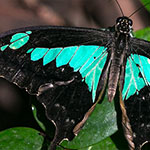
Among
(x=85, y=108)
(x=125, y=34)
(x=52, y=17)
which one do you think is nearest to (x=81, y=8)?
(x=52, y=17)

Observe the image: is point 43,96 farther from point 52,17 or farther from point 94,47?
point 52,17

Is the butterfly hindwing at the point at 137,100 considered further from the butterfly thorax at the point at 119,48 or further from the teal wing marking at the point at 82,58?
the teal wing marking at the point at 82,58

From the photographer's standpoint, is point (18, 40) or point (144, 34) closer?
point (18, 40)

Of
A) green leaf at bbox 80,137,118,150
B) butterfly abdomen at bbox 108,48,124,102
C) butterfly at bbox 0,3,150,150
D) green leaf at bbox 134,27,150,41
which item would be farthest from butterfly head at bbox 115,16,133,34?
green leaf at bbox 80,137,118,150

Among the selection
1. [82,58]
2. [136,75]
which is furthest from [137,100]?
[82,58]

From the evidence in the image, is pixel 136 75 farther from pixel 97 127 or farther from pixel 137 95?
pixel 97 127

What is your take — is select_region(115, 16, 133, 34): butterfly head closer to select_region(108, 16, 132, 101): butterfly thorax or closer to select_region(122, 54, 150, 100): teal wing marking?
select_region(108, 16, 132, 101): butterfly thorax
